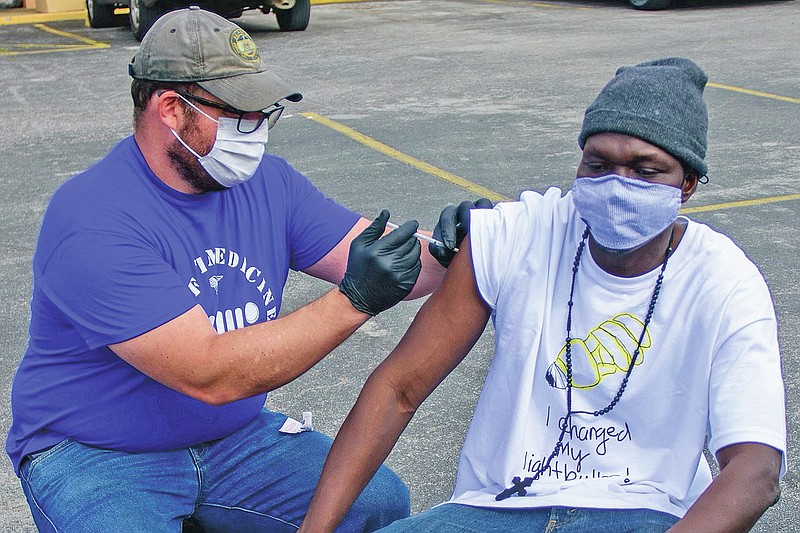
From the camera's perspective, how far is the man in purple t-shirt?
7.61ft

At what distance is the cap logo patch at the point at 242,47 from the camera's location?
2.56m

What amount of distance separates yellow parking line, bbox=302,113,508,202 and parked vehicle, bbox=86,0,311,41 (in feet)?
16.3

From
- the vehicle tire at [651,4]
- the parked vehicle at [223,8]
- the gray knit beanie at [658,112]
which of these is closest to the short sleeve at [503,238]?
the gray knit beanie at [658,112]

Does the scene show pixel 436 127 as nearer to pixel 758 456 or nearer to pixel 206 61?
pixel 206 61

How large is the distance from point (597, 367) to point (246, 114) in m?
1.04

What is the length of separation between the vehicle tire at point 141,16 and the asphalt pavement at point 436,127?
1.33 ft

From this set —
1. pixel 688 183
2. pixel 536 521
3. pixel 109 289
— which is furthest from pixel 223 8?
pixel 536 521

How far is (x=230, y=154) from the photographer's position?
101 inches

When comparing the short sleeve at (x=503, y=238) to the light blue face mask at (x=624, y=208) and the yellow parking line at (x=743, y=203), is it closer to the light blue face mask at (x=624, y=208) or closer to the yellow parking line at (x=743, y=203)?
the light blue face mask at (x=624, y=208)

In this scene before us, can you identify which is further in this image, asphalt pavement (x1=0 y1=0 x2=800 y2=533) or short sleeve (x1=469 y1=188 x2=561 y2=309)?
asphalt pavement (x1=0 y1=0 x2=800 y2=533)

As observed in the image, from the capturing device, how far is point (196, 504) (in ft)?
8.47

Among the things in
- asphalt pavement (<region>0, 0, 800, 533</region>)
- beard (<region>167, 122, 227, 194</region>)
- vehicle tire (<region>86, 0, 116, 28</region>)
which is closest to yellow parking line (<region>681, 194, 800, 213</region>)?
asphalt pavement (<region>0, 0, 800, 533</region>)

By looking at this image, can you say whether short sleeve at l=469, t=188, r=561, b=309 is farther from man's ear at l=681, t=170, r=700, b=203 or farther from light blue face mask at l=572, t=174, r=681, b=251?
man's ear at l=681, t=170, r=700, b=203

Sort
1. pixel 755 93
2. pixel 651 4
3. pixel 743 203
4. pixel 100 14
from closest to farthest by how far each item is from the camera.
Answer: pixel 743 203, pixel 755 93, pixel 651 4, pixel 100 14
